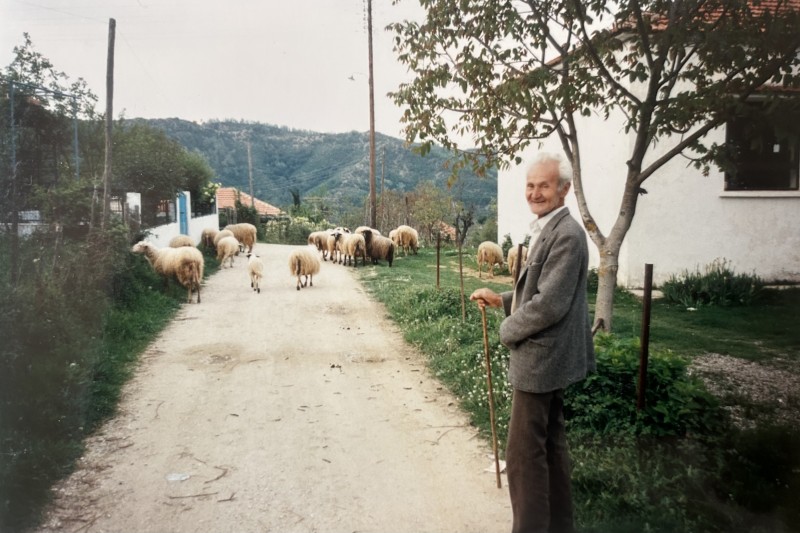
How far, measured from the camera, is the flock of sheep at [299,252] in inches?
434

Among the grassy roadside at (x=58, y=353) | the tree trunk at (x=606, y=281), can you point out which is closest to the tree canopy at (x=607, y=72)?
the tree trunk at (x=606, y=281)

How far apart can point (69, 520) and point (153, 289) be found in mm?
8074

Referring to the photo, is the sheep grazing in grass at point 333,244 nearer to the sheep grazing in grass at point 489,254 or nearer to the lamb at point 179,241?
the lamb at point 179,241

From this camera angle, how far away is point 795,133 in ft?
11.5

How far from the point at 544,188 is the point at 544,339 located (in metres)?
0.71

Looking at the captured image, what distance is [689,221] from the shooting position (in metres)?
10.2

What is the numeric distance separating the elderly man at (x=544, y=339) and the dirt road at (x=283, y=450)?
2.21ft

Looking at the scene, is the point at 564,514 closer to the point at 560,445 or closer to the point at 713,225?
the point at 560,445

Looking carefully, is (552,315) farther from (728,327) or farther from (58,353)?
(728,327)

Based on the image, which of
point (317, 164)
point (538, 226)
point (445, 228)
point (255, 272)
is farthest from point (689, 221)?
point (317, 164)

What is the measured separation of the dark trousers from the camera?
8.87ft

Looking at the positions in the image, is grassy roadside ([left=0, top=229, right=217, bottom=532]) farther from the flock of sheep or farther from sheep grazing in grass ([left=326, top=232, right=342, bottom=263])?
sheep grazing in grass ([left=326, top=232, right=342, bottom=263])

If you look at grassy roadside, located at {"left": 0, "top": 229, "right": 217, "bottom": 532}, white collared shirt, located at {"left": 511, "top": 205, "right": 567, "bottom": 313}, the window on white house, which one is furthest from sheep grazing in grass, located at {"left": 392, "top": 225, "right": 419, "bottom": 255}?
white collared shirt, located at {"left": 511, "top": 205, "right": 567, "bottom": 313}

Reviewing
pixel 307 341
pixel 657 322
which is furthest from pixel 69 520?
pixel 657 322
